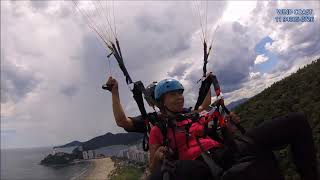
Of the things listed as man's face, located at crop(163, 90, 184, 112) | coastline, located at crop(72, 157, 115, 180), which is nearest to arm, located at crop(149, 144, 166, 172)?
man's face, located at crop(163, 90, 184, 112)

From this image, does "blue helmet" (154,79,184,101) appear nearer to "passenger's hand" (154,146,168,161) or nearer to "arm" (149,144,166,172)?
"arm" (149,144,166,172)

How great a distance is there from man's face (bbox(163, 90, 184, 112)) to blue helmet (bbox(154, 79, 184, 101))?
0.20 feet

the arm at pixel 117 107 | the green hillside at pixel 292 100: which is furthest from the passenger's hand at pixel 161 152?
the green hillside at pixel 292 100

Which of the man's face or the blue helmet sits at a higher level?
the blue helmet

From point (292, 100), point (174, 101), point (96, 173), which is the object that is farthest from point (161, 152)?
point (96, 173)

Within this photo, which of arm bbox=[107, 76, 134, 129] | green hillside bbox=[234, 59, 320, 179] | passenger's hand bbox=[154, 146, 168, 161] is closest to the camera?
passenger's hand bbox=[154, 146, 168, 161]

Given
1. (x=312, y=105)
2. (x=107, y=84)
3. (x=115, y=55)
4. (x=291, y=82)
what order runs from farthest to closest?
(x=291, y=82) → (x=312, y=105) → (x=115, y=55) → (x=107, y=84)

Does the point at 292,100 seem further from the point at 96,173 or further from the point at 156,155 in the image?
the point at 96,173

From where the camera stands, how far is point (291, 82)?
5725 cm

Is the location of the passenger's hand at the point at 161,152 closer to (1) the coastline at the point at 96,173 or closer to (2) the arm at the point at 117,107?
(2) the arm at the point at 117,107

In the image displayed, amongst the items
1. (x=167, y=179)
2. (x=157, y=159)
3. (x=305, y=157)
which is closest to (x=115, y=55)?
(x=157, y=159)

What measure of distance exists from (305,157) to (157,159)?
1729 millimetres

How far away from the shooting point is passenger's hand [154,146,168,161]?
4.89 meters

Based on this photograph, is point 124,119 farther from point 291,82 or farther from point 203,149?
point 291,82
